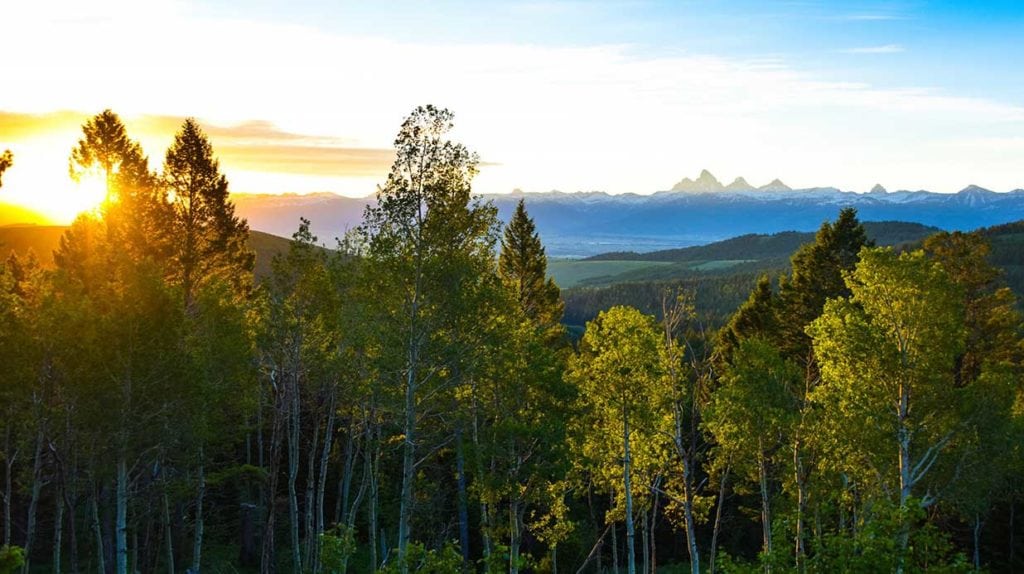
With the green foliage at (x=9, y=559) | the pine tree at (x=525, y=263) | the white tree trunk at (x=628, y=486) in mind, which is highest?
the pine tree at (x=525, y=263)

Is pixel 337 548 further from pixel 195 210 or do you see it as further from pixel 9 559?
pixel 195 210

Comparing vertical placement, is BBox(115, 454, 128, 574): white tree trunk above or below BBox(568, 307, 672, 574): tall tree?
below

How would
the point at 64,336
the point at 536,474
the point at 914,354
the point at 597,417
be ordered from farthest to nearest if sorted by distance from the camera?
1. the point at 597,417
2. the point at 536,474
3. the point at 914,354
4. the point at 64,336

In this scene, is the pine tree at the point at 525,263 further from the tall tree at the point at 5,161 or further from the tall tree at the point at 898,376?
the tall tree at the point at 5,161

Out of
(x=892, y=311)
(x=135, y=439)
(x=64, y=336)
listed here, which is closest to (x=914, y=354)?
(x=892, y=311)

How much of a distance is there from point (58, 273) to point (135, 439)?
7.31 m

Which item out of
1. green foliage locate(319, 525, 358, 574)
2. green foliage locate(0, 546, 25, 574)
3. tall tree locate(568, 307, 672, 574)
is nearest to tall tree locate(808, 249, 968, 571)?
tall tree locate(568, 307, 672, 574)

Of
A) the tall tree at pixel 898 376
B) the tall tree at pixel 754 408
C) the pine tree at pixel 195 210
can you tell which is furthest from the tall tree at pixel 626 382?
the pine tree at pixel 195 210

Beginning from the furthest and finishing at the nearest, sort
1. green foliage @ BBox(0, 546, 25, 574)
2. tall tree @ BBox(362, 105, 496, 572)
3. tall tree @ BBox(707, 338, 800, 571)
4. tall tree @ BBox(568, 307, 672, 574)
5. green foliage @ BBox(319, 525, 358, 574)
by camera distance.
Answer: tall tree @ BBox(568, 307, 672, 574)
tall tree @ BBox(707, 338, 800, 571)
tall tree @ BBox(362, 105, 496, 572)
green foliage @ BBox(319, 525, 358, 574)
green foliage @ BBox(0, 546, 25, 574)

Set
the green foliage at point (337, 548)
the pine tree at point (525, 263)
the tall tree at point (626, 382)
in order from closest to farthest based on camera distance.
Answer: the green foliage at point (337, 548) → the tall tree at point (626, 382) → the pine tree at point (525, 263)

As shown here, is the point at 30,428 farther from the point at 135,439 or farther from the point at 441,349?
the point at 441,349

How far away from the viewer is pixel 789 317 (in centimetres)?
4688

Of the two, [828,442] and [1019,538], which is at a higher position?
[828,442]

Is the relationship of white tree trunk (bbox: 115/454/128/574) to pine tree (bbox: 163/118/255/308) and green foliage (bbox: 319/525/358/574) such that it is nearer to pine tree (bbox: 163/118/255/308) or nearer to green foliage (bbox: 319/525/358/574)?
green foliage (bbox: 319/525/358/574)
